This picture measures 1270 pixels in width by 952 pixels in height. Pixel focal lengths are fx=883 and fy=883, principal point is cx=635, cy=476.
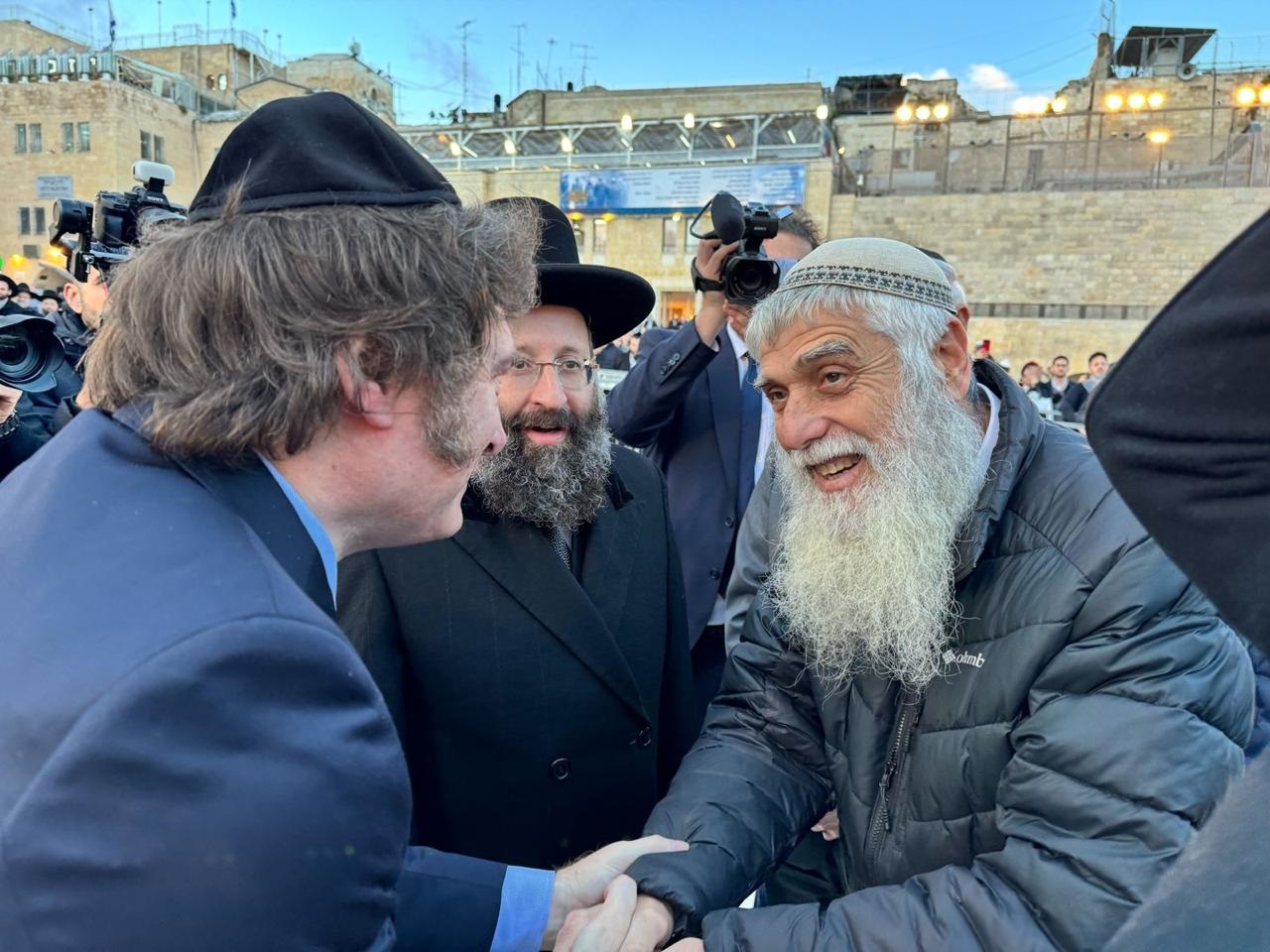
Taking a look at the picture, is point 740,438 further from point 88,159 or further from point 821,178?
point 88,159

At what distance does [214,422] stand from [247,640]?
0.32 m

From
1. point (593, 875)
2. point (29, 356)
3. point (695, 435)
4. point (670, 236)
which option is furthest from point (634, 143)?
point (593, 875)

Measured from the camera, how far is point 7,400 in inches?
132

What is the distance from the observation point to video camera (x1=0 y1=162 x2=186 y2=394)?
3.28m

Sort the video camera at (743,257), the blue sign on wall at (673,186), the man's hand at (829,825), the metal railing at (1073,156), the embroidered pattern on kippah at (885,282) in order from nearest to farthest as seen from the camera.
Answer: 1. the embroidered pattern on kippah at (885,282)
2. the man's hand at (829,825)
3. the video camera at (743,257)
4. the metal railing at (1073,156)
5. the blue sign on wall at (673,186)

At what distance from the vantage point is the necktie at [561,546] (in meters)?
2.15

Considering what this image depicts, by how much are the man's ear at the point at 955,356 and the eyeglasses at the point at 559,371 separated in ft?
3.13

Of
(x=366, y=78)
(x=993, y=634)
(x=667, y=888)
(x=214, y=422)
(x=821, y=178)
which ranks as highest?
(x=366, y=78)

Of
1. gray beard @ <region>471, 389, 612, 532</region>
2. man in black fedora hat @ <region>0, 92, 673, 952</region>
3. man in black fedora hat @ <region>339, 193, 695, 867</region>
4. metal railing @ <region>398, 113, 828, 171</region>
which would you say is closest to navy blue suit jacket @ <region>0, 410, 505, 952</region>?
man in black fedora hat @ <region>0, 92, 673, 952</region>

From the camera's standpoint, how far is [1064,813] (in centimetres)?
130

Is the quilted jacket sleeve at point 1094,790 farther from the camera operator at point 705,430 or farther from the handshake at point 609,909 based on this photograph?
the camera operator at point 705,430

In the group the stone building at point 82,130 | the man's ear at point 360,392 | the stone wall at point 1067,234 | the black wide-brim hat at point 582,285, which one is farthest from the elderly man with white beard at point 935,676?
the stone building at point 82,130

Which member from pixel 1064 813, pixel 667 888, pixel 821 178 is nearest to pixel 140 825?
pixel 667 888

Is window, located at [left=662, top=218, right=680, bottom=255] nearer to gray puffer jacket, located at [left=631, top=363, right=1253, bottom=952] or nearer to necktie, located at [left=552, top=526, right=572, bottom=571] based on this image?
necktie, located at [left=552, top=526, right=572, bottom=571]
